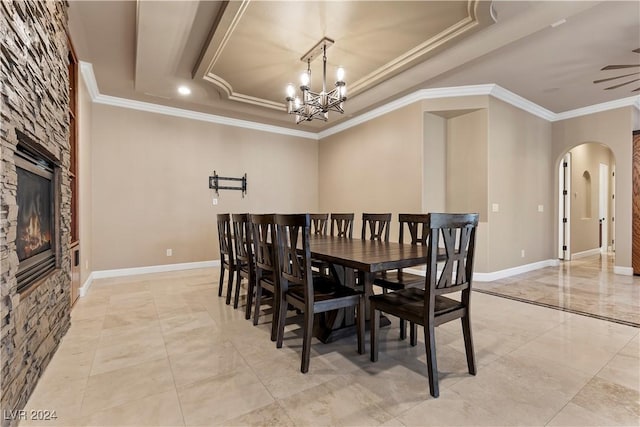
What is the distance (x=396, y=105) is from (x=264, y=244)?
3458 millimetres

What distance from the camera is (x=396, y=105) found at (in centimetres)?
481

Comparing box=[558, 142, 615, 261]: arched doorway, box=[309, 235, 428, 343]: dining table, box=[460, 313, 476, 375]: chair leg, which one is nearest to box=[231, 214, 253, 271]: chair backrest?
box=[309, 235, 428, 343]: dining table

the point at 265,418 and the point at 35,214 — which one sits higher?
the point at 35,214

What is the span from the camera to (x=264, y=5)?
8.39 ft

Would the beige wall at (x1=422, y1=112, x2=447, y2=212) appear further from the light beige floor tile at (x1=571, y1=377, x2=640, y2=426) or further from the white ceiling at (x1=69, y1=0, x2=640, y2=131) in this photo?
the light beige floor tile at (x1=571, y1=377, x2=640, y2=426)

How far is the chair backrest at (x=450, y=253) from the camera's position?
1.66 m

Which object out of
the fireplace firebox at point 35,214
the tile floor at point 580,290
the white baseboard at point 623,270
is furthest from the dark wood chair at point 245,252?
the white baseboard at point 623,270

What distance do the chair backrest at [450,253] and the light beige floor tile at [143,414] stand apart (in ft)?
4.65

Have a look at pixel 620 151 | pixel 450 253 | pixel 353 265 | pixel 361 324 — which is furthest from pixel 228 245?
pixel 620 151

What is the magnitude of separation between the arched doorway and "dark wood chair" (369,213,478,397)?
5247 millimetres

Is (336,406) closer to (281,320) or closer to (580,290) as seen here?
(281,320)

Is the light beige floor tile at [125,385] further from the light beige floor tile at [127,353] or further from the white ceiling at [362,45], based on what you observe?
the white ceiling at [362,45]

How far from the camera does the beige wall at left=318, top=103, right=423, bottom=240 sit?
4.61 m

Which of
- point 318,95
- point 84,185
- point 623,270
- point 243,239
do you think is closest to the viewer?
point 243,239
